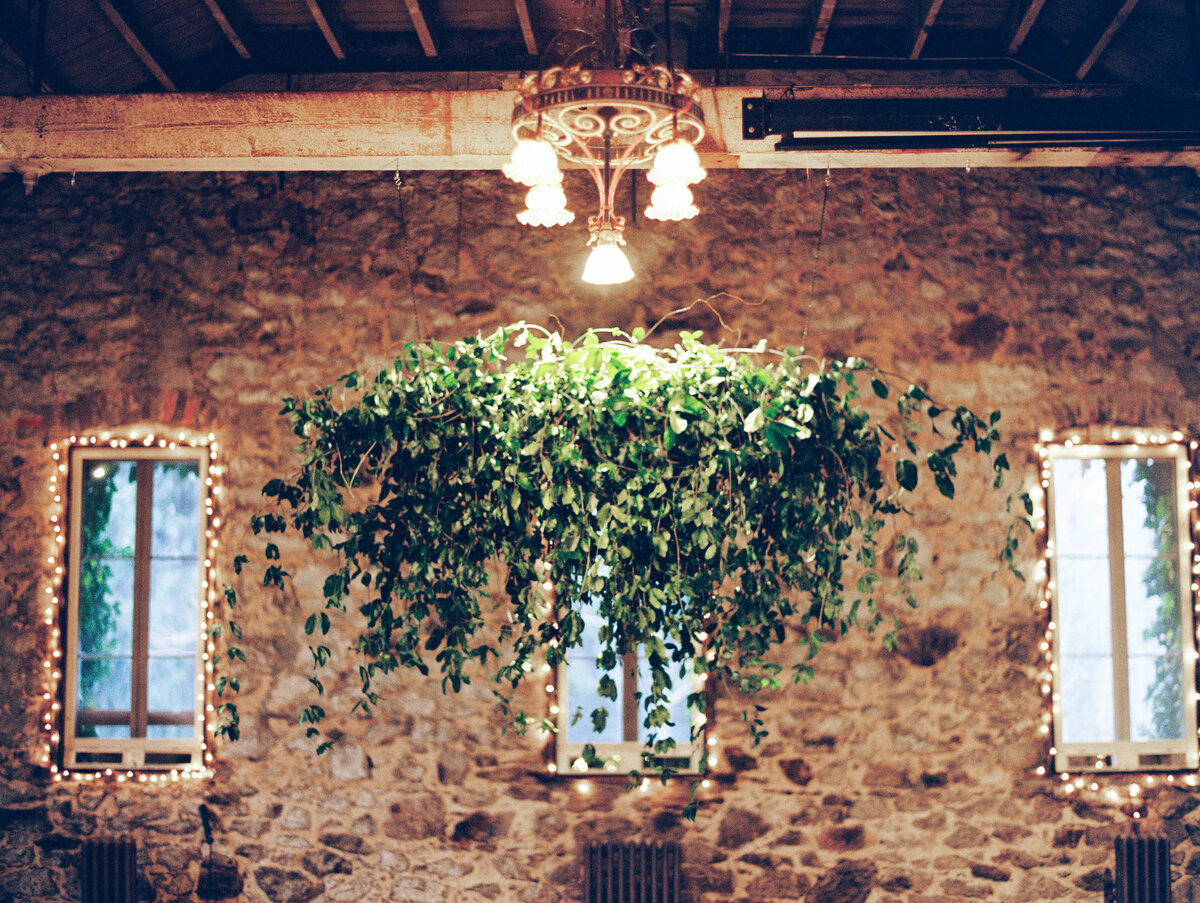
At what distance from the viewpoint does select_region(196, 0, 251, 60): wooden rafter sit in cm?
348

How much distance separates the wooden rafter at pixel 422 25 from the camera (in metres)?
3.34

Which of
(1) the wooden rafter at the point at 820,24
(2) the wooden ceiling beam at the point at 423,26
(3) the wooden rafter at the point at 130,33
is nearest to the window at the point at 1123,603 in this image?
(1) the wooden rafter at the point at 820,24

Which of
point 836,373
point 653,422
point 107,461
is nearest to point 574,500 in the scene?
point 653,422

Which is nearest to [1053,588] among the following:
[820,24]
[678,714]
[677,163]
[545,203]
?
[678,714]

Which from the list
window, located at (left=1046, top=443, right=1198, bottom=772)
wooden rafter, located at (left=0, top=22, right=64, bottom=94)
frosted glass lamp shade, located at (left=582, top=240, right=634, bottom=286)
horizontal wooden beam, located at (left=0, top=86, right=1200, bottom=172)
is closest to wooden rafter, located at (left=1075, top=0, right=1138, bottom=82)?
horizontal wooden beam, located at (left=0, top=86, right=1200, bottom=172)

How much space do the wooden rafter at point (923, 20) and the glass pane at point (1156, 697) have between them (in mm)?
2913

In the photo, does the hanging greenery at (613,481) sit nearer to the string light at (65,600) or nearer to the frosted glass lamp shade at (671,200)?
the frosted glass lamp shade at (671,200)

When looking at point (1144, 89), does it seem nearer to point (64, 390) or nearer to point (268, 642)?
point (268, 642)

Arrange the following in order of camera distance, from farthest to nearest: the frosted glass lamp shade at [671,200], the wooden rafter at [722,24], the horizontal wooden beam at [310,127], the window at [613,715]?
the window at [613,715] < the wooden rafter at [722,24] < the horizontal wooden beam at [310,127] < the frosted glass lamp shade at [671,200]

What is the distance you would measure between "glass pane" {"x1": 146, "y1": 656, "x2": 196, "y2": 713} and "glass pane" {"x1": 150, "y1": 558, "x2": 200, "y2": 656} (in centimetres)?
5

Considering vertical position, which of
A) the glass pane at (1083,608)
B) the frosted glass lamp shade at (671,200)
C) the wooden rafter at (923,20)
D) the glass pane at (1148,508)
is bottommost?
the glass pane at (1083,608)

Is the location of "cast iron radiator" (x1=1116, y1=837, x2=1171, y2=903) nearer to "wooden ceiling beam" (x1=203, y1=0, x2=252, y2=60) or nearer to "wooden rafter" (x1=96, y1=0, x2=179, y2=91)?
"wooden ceiling beam" (x1=203, y1=0, x2=252, y2=60)

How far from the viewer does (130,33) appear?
3.45 meters

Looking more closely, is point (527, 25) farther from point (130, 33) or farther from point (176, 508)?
point (176, 508)
